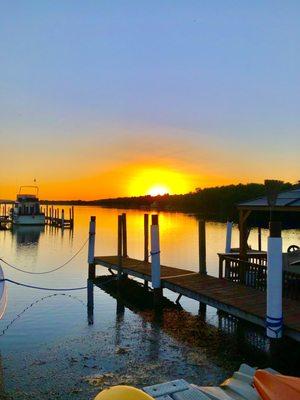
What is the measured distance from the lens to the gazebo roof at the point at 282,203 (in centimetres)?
1214

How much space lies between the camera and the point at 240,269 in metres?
14.7

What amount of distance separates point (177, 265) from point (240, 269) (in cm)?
1785

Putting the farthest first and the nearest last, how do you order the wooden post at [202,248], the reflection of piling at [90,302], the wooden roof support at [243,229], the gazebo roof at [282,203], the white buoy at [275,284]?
the wooden post at [202,248], the reflection of piling at [90,302], the wooden roof support at [243,229], the gazebo roof at [282,203], the white buoy at [275,284]

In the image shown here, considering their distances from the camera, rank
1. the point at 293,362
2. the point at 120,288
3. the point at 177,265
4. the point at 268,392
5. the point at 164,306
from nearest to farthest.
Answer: the point at 268,392
the point at 293,362
the point at 164,306
the point at 120,288
the point at 177,265

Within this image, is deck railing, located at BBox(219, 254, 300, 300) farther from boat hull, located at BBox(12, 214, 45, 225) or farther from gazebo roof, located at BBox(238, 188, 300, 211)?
boat hull, located at BBox(12, 214, 45, 225)

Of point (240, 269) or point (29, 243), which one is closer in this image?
point (240, 269)

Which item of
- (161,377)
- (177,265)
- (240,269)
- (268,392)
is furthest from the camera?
(177,265)

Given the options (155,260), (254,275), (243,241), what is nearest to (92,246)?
(155,260)

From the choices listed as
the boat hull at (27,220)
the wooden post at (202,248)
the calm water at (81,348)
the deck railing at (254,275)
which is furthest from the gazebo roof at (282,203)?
the boat hull at (27,220)

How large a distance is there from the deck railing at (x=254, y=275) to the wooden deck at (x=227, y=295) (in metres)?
0.37

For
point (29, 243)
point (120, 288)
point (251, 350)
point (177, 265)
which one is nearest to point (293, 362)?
point (251, 350)

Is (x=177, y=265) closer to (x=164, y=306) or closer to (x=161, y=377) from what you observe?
(x=164, y=306)

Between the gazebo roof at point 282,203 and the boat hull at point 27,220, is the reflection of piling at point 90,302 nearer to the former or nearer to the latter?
the gazebo roof at point 282,203

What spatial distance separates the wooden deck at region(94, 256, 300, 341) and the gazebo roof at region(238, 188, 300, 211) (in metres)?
2.50
